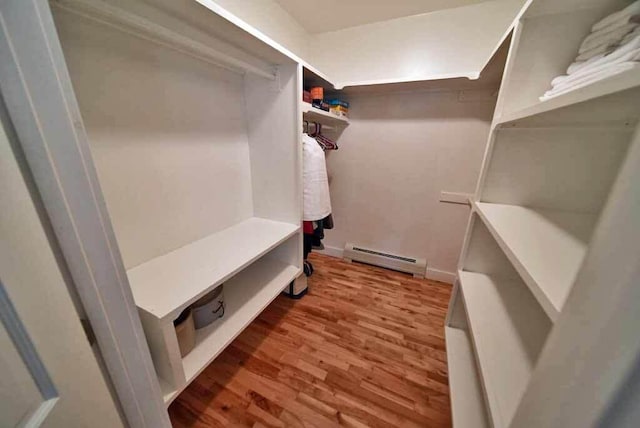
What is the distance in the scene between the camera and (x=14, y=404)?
0.34m

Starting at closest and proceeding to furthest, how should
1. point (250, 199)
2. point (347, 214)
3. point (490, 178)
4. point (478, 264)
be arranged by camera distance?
Answer: point (490, 178) → point (478, 264) → point (250, 199) → point (347, 214)

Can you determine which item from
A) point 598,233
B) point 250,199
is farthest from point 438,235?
point 598,233

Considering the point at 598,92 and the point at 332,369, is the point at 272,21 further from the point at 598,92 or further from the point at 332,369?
the point at 332,369

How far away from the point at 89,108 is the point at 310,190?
1120mm

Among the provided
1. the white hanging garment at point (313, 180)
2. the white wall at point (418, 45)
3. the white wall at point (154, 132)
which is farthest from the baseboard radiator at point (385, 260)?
the white wall at point (418, 45)

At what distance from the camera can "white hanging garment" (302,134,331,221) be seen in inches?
60.4

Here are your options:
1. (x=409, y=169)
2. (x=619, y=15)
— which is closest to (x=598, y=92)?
(x=619, y=15)

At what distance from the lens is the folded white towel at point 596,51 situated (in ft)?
2.32

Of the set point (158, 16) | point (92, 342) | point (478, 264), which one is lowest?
point (478, 264)

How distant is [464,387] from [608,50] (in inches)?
56.3

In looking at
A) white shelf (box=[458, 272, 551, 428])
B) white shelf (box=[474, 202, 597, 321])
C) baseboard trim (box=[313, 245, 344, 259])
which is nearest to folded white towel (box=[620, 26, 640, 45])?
white shelf (box=[474, 202, 597, 321])

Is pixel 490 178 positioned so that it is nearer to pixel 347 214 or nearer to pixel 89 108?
pixel 347 214

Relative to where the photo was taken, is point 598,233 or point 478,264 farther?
point 478,264

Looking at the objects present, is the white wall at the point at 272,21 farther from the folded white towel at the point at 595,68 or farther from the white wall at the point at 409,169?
the folded white towel at the point at 595,68
